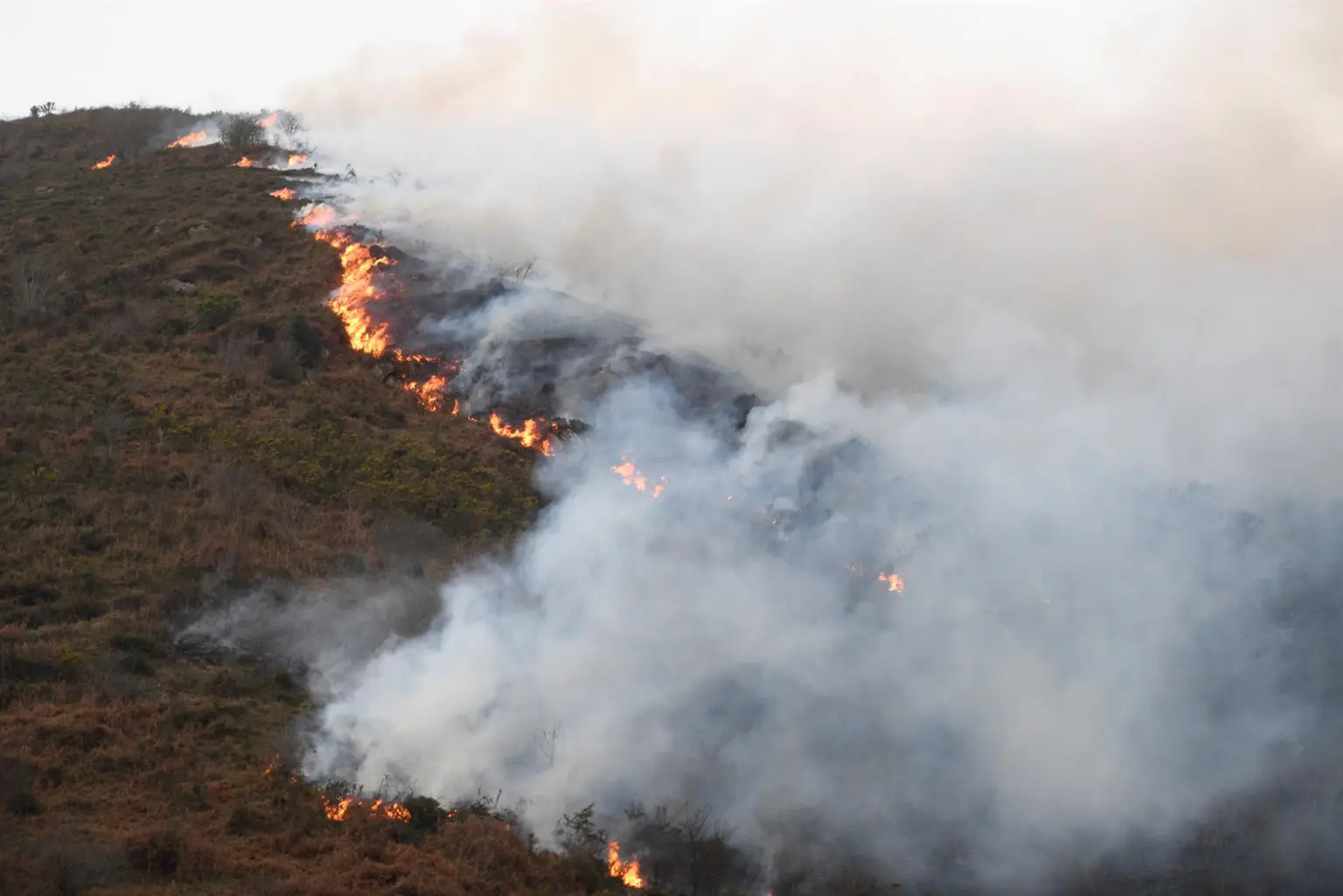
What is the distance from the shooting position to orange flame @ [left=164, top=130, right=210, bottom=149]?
5806 centimetres

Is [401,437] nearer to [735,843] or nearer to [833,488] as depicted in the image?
[833,488]

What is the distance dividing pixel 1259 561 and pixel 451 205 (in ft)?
108

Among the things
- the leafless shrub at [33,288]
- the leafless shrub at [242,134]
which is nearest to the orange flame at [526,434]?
the leafless shrub at [33,288]

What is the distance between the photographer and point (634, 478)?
2545 centimetres

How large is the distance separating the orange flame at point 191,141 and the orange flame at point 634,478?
137 feet

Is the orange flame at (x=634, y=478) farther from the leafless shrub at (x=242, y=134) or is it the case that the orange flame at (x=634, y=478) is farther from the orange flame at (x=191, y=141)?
the orange flame at (x=191, y=141)

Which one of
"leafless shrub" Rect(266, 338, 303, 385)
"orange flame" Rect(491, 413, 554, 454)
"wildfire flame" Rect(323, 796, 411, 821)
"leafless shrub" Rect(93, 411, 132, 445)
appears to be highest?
"leafless shrub" Rect(266, 338, 303, 385)

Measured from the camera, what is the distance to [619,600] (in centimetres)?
1886

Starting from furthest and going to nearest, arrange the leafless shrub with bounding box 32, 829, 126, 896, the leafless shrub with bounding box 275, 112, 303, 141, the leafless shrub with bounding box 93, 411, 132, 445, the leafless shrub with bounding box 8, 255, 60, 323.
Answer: the leafless shrub with bounding box 275, 112, 303, 141 → the leafless shrub with bounding box 8, 255, 60, 323 → the leafless shrub with bounding box 93, 411, 132, 445 → the leafless shrub with bounding box 32, 829, 126, 896

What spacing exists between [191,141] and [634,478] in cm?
4629

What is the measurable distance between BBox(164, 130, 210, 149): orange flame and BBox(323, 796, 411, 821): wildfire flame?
51.8 m

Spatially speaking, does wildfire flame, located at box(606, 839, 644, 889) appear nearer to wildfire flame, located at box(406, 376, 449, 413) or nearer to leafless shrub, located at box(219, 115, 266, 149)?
wildfire flame, located at box(406, 376, 449, 413)

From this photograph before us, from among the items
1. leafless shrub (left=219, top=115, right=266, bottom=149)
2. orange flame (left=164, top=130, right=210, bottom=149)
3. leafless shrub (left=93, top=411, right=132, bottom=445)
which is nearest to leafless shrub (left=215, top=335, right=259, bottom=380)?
leafless shrub (left=93, top=411, right=132, bottom=445)

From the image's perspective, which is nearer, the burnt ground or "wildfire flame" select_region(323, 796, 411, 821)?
the burnt ground
